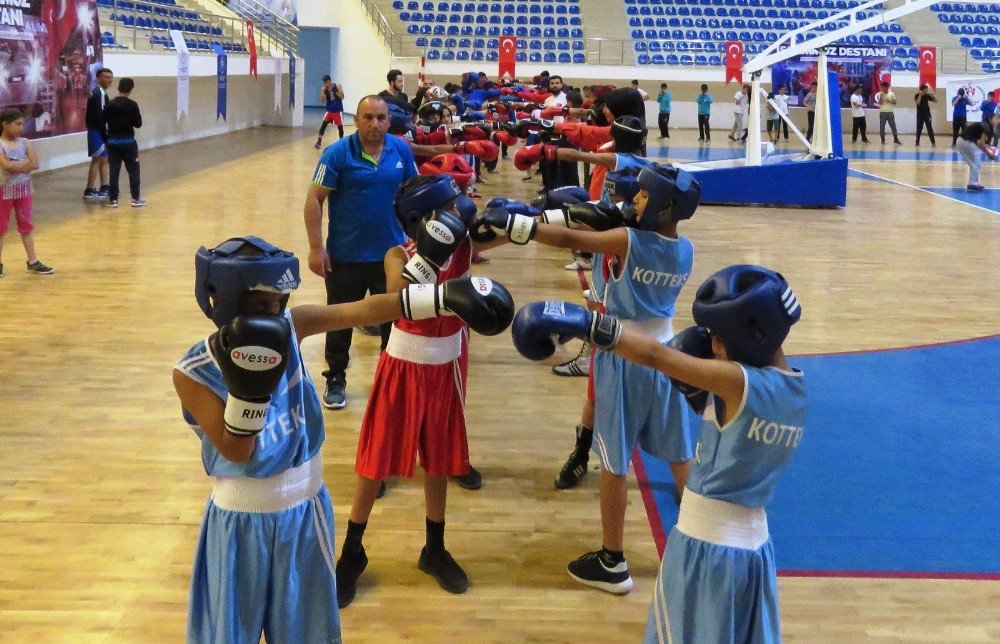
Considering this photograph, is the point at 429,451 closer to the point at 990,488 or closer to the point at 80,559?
the point at 80,559

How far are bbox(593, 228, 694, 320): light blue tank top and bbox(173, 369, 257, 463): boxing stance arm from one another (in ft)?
6.07

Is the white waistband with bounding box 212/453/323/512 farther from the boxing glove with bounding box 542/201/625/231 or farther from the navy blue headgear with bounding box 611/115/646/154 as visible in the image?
the navy blue headgear with bounding box 611/115/646/154

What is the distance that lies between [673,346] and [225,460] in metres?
1.15

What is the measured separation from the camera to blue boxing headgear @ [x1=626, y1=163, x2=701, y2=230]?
3.56 m

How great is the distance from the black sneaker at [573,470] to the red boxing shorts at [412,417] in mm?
1099

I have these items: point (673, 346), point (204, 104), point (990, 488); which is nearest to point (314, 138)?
point (204, 104)

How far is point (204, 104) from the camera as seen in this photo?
898 inches

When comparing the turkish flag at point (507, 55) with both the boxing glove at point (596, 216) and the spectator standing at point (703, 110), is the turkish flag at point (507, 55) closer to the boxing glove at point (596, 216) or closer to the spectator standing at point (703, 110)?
the spectator standing at point (703, 110)

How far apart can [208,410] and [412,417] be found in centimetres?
147

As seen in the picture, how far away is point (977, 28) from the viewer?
99.6ft

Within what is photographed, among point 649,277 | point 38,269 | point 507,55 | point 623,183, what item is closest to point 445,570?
point 649,277

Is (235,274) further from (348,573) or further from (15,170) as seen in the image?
(15,170)

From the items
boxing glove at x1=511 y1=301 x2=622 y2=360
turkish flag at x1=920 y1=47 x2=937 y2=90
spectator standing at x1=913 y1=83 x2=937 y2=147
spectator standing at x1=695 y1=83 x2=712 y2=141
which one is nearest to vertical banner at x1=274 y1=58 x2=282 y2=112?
spectator standing at x1=695 y1=83 x2=712 y2=141

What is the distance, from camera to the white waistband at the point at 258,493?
2461 mm
